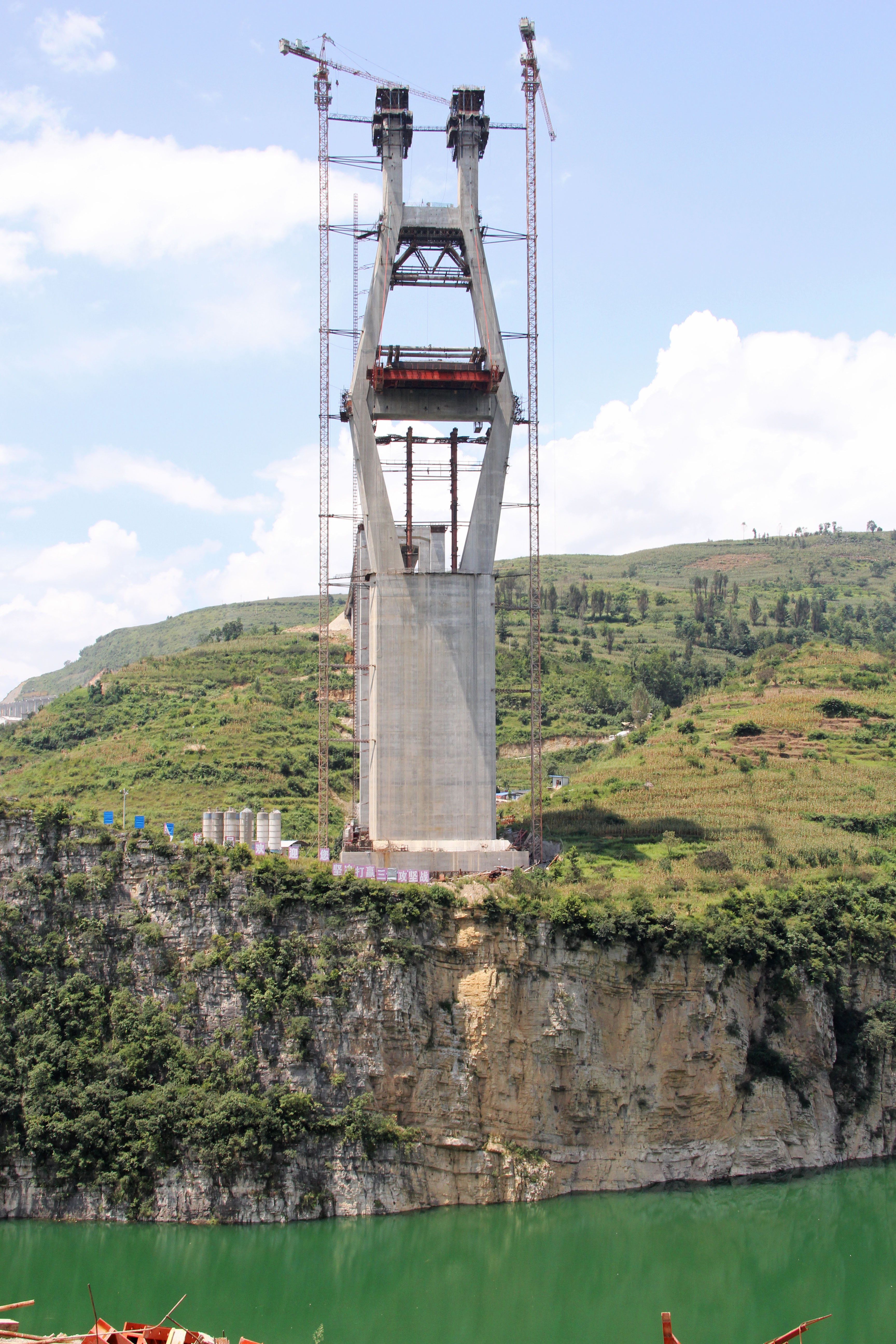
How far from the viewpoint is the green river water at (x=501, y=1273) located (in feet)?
89.4

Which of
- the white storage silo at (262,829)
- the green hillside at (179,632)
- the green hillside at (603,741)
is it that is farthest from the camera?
the green hillside at (179,632)

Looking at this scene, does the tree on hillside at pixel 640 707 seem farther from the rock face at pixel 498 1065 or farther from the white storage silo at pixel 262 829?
the rock face at pixel 498 1065

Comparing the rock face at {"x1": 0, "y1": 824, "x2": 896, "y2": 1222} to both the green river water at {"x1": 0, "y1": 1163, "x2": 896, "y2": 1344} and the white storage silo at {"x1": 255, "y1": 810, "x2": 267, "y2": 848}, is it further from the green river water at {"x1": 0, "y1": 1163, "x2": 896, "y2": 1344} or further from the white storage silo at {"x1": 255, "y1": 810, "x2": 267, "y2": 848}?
the white storage silo at {"x1": 255, "y1": 810, "x2": 267, "y2": 848}

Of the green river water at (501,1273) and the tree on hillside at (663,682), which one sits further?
the tree on hillside at (663,682)

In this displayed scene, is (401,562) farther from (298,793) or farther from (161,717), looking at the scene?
(161,717)

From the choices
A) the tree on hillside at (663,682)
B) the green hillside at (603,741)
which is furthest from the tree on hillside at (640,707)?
the tree on hillside at (663,682)

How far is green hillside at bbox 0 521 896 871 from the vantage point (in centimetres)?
4712

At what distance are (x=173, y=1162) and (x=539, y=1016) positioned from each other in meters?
9.87

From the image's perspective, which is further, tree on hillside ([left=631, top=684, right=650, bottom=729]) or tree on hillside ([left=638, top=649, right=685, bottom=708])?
tree on hillside ([left=638, top=649, right=685, bottom=708])

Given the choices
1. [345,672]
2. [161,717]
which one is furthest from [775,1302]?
[345,672]

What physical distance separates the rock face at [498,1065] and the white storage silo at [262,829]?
14.6 ft

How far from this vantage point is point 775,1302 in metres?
29.0

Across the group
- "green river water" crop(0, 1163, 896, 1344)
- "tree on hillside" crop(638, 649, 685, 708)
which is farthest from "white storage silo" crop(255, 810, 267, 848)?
"tree on hillside" crop(638, 649, 685, 708)

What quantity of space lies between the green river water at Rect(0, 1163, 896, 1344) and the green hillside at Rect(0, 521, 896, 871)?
412 inches
